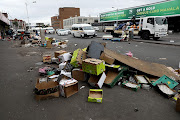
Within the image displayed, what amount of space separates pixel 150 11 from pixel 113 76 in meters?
28.9

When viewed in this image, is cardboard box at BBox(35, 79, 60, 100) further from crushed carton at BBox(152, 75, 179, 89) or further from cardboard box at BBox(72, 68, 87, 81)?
crushed carton at BBox(152, 75, 179, 89)

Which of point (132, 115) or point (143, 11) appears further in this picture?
point (143, 11)

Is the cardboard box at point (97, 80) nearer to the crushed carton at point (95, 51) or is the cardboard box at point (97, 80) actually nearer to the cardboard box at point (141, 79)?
the crushed carton at point (95, 51)

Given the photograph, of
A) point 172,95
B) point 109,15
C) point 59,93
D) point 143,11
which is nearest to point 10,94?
point 59,93

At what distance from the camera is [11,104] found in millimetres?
3111

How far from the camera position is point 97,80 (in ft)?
12.9

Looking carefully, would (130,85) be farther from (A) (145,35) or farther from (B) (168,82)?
(A) (145,35)

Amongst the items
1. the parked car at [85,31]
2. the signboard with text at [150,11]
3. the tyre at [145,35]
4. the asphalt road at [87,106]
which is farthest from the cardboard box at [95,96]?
the signboard with text at [150,11]

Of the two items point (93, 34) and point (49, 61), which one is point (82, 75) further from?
point (93, 34)

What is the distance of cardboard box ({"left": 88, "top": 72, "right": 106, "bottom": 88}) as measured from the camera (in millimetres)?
3729

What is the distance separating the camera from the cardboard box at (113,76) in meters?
3.88

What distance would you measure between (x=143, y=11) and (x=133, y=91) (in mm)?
30276

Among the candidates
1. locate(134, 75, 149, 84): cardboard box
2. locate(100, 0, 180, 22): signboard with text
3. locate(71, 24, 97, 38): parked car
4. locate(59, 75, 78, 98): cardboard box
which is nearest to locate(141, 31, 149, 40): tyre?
locate(71, 24, 97, 38): parked car

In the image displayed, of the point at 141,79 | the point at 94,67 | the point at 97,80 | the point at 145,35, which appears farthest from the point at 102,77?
the point at 145,35
